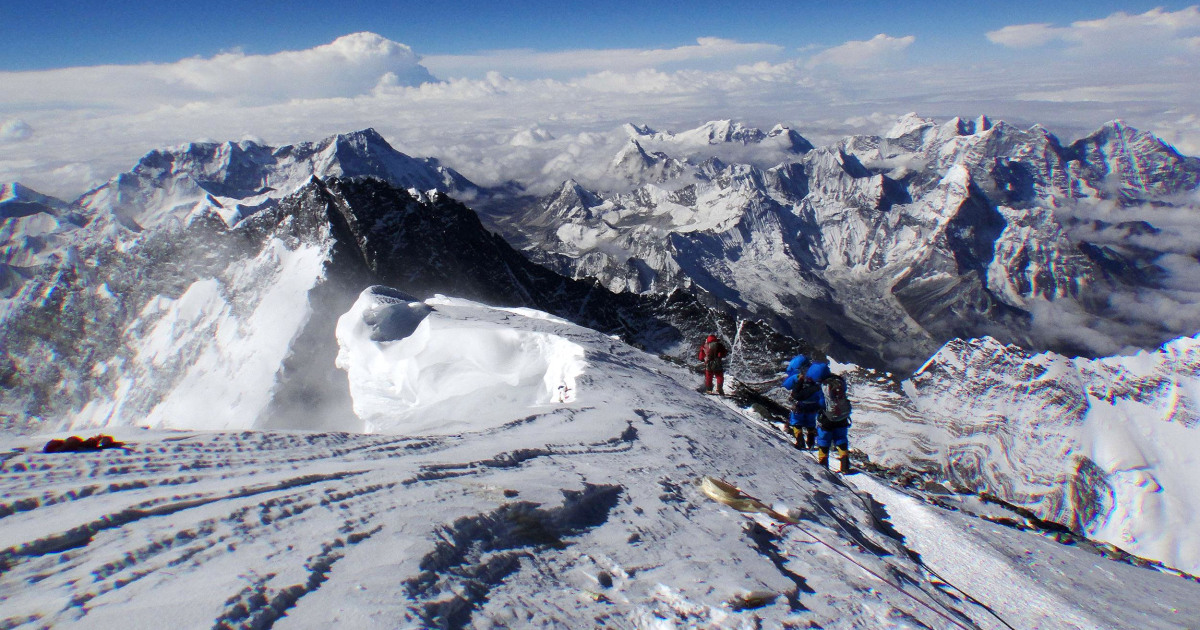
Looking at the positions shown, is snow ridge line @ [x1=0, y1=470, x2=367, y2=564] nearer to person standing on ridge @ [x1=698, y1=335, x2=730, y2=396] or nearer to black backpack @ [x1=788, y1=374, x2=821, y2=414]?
black backpack @ [x1=788, y1=374, x2=821, y2=414]

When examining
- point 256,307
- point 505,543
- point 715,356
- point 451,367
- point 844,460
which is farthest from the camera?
point 256,307

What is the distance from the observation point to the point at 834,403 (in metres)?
15.6

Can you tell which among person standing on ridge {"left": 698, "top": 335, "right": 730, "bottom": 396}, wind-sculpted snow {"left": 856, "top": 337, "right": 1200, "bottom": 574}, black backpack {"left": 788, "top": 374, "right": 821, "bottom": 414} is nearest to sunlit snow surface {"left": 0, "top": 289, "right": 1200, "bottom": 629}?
black backpack {"left": 788, "top": 374, "right": 821, "bottom": 414}

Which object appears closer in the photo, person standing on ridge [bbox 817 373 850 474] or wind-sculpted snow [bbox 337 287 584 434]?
person standing on ridge [bbox 817 373 850 474]

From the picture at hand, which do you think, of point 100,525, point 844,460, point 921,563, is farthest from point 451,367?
point 921,563

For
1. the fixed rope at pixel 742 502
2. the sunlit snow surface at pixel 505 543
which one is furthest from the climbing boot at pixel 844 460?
the fixed rope at pixel 742 502

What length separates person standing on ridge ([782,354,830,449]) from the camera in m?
16.0

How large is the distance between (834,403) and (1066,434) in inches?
6031

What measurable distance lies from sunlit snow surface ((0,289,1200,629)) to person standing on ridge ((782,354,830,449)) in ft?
7.99

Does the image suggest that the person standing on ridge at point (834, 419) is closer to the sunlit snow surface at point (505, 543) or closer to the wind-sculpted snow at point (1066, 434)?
the sunlit snow surface at point (505, 543)

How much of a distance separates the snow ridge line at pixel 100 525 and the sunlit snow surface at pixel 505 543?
2 cm

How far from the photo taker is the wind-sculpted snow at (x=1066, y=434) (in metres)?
105

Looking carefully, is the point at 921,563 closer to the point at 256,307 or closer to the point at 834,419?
the point at 834,419

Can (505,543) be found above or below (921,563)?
above
